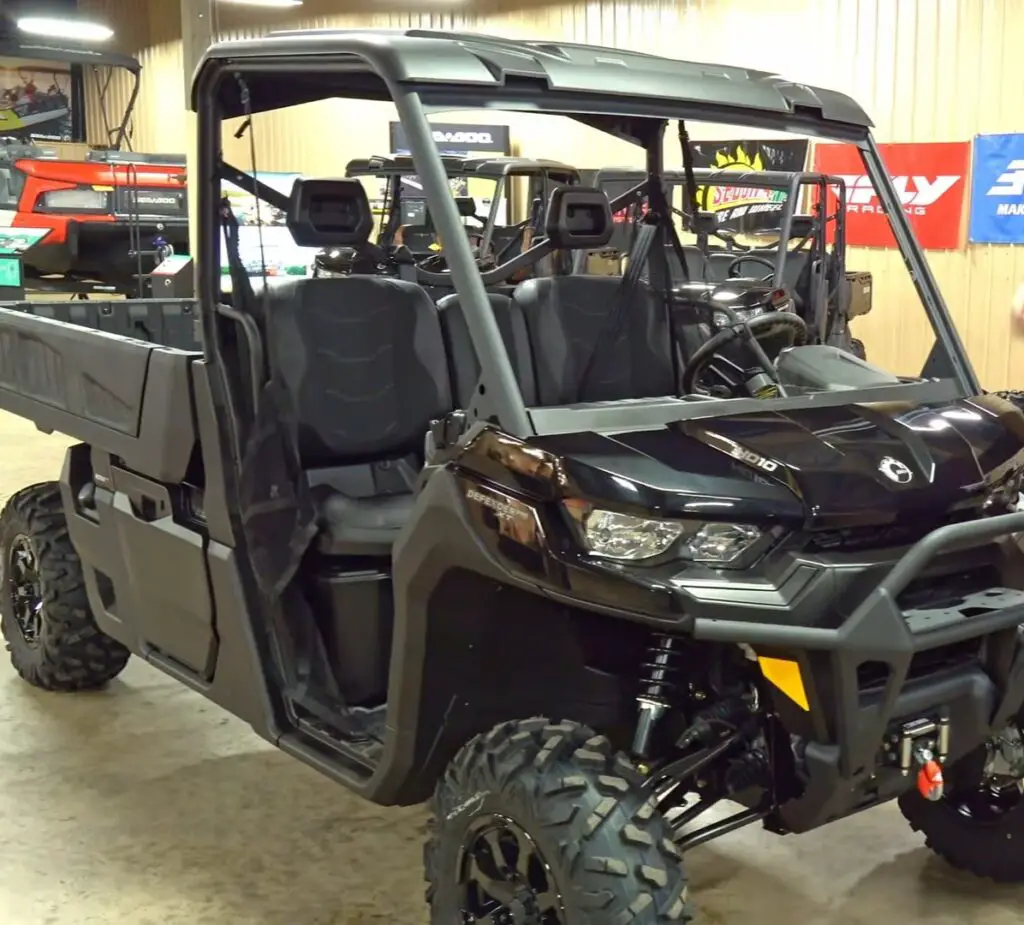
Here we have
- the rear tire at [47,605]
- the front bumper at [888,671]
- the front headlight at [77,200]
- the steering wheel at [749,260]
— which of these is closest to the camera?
the front bumper at [888,671]

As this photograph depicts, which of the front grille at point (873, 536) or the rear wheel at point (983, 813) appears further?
the rear wheel at point (983, 813)

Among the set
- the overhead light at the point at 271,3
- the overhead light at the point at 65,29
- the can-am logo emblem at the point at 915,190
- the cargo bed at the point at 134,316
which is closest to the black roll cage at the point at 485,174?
the can-am logo emblem at the point at 915,190

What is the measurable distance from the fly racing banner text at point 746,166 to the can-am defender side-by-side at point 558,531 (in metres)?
5.81

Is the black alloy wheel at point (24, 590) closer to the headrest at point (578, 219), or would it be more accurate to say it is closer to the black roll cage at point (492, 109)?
the black roll cage at point (492, 109)

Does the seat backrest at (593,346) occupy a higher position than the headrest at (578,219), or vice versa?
the headrest at (578,219)

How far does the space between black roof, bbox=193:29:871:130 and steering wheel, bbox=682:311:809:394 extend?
0.44 m

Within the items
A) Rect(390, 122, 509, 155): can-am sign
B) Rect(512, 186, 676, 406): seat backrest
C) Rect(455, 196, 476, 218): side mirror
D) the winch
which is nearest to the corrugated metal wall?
Rect(390, 122, 509, 155): can-am sign

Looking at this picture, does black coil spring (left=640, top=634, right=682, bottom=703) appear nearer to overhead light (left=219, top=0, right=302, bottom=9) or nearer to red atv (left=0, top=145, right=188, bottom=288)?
red atv (left=0, top=145, right=188, bottom=288)

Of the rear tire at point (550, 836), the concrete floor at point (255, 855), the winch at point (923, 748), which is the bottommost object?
the concrete floor at point (255, 855)

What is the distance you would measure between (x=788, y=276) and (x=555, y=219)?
249 inches

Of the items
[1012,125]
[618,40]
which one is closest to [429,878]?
[1012,125]

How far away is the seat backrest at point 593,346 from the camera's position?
3.23 metres

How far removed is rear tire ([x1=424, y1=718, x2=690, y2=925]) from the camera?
2.02 m

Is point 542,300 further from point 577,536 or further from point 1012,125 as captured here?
point 1012,125
